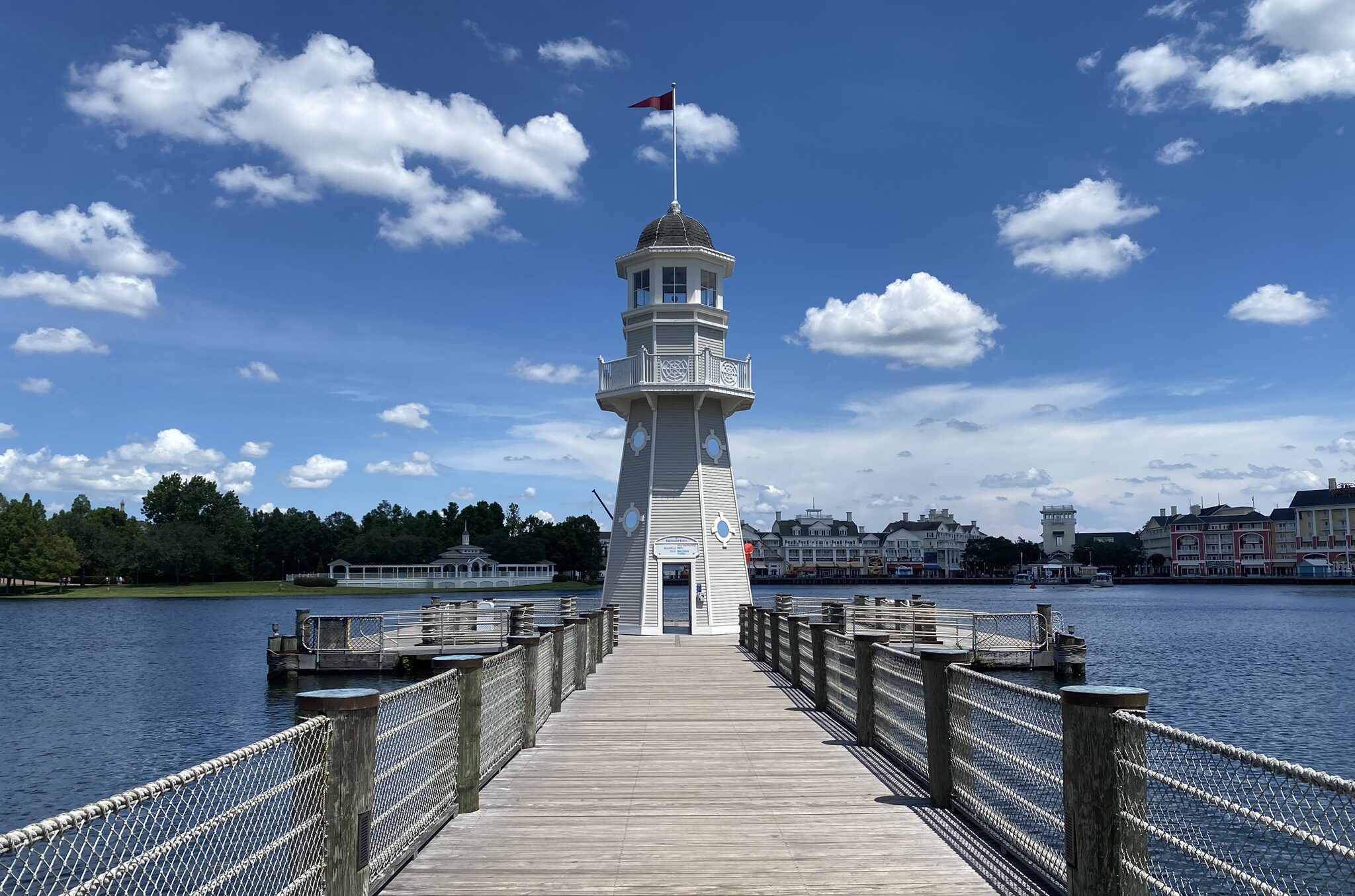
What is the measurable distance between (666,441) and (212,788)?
53.1ft

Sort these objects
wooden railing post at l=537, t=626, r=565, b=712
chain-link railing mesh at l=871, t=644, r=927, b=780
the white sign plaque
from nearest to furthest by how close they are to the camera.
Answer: chain-link railing mesh at l=871, t=644, r=927, b=780
wooden railing post at l=537, t=626, r=565, b=712
the white sign plaque

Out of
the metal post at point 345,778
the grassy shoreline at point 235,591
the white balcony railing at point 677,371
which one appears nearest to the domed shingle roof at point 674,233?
the white balcony railing at point 677,371

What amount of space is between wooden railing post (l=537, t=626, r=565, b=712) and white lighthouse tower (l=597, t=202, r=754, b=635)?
13600 mm

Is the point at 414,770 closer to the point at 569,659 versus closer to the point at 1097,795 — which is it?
the point at 1097,795

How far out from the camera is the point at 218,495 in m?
130

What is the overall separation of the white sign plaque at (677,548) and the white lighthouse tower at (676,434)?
0.08 feet

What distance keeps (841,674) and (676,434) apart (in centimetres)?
1590

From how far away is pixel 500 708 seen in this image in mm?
9320

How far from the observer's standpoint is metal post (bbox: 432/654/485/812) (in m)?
7.58

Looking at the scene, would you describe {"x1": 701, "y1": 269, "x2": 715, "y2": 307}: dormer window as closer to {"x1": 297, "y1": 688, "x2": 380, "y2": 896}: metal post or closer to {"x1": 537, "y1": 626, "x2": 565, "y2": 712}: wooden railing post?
{"x1": 537, "y1": 626, "x2": 565, "y2": 712}: wooden railing post

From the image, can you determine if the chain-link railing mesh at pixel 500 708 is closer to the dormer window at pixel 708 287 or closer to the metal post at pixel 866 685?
the metal post at pixel 866 685

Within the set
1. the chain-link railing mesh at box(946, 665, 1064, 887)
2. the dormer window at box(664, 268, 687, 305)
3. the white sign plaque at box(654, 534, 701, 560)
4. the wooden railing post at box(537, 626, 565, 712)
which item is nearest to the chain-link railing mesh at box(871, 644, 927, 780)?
the chain-link railing mesh at box(946, 665, 1064, 887)

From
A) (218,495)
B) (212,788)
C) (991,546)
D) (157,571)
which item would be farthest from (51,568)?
(991,546)

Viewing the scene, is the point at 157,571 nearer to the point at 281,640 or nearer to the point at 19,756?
the point at 281,640
